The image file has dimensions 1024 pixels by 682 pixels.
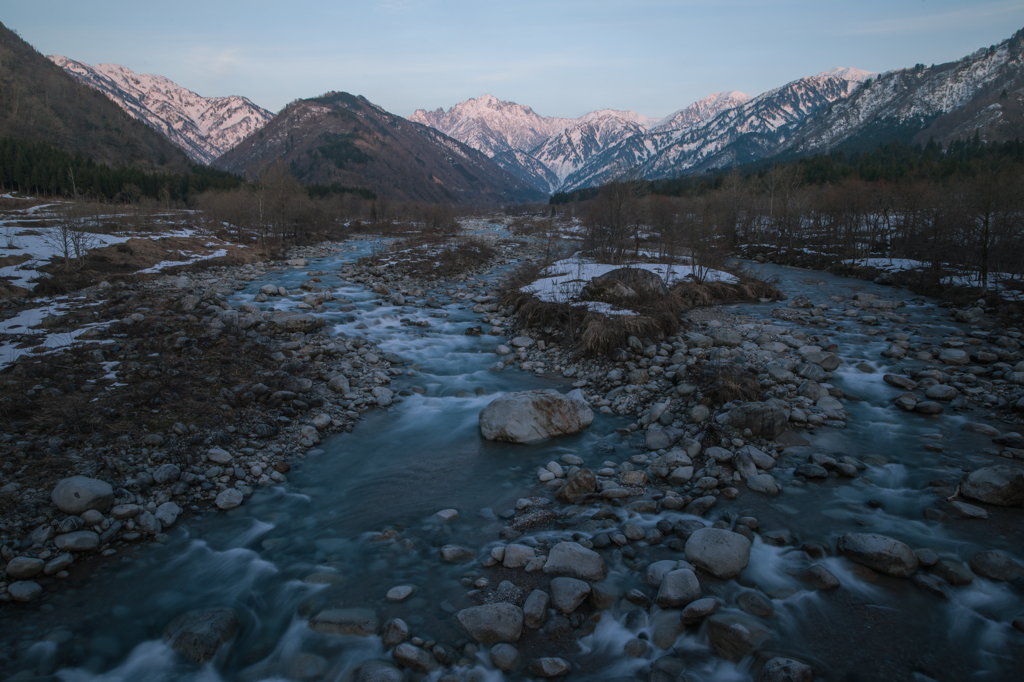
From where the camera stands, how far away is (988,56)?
184125mm

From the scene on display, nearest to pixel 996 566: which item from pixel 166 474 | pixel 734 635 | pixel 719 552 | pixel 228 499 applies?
pixel 719 552

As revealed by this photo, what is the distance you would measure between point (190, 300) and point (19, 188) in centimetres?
6419

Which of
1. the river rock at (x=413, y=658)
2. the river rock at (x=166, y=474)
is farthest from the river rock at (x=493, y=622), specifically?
the river rock at (x=166, y=474)

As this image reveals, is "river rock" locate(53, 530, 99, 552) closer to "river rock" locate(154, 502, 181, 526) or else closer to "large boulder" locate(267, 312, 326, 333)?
"river rock" locate(154, 502, 181, 526)

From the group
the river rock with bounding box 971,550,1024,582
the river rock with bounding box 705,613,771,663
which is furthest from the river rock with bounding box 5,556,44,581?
the river rock with bounding box 971,550,1024,582

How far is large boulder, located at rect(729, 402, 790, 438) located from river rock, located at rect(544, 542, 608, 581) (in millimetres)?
4244

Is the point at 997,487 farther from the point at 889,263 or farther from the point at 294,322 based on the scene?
the point at 889,263

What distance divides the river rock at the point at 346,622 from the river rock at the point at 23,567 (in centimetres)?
329

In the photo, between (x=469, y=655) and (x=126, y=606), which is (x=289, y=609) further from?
(x=469, y=655)

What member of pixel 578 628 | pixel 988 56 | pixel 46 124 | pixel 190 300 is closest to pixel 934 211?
pixel 578 628

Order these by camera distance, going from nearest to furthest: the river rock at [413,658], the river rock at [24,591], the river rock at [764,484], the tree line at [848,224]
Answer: the river rock at [413,658]
the river rock at [24,591]
the river rock at [764,484]
the tree line at [848,224]

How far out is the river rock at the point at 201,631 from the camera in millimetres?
4641

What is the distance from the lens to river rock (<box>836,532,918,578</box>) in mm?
5066

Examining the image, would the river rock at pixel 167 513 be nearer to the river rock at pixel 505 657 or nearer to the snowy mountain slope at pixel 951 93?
the river rock at pixel 505 657
